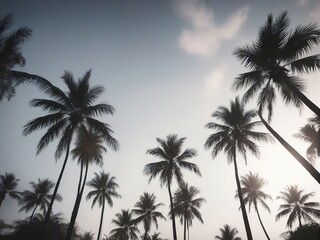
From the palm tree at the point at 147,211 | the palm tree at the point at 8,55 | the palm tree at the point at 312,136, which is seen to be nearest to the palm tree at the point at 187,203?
the palm tree at the point at 147,211

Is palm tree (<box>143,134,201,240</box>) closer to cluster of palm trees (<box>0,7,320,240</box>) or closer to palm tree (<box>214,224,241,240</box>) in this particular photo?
cluster of palm trees (<box>0,7,320,240</box>)

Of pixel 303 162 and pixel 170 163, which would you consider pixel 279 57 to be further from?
pixel 170 163

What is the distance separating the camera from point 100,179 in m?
35.1

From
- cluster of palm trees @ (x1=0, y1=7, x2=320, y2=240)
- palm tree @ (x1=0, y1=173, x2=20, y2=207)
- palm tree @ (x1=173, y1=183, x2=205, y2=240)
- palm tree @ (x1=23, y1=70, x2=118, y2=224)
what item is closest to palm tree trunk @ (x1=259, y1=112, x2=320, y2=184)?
cluster of palm trees @ (x1=0, y1=7, x2=320, y2=240)

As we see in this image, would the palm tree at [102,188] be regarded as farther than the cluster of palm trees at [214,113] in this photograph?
Yes

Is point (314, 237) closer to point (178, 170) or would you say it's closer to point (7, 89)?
point (178, 170)

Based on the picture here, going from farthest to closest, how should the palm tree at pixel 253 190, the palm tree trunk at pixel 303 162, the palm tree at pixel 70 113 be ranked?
1. the palm tree at pixel 253 190
2. the palm tree at pixel 70 113
3. the palm tree trunk at pixel 303 162

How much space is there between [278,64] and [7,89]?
54.0ft

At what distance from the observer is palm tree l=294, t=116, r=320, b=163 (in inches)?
891

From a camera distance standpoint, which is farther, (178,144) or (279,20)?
(178,144)

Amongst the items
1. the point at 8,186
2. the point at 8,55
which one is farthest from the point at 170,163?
the point at 8,186

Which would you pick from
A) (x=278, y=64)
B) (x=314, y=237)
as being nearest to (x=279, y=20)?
(x=278, y=64)

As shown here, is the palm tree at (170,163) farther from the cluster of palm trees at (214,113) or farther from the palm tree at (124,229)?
the palm tree at (124,229)

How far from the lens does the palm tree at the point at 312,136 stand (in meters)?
22.6
